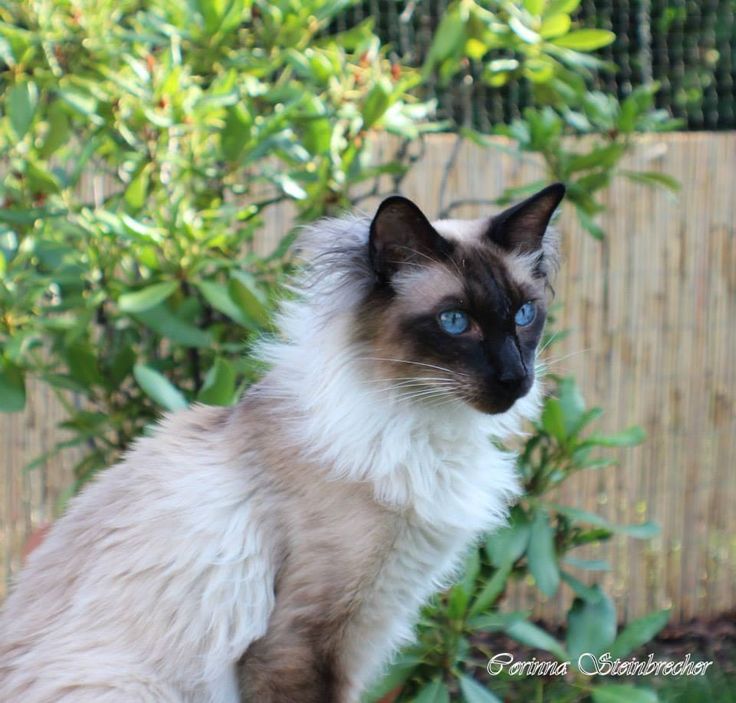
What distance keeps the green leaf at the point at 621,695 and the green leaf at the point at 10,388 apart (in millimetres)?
2030

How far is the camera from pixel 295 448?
2.24 meters

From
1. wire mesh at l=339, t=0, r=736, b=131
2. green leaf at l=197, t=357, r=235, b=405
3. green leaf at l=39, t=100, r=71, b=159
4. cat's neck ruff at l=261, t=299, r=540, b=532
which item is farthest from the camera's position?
wire mesh at l=339, t=0, r=736, b=131

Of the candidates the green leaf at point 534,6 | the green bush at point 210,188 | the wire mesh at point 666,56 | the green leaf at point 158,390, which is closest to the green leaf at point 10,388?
the green bush at point 210,188

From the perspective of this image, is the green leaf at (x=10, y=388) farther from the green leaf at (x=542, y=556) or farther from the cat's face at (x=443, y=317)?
the green leaf at (x=542, y=556)

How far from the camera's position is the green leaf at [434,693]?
109 inches

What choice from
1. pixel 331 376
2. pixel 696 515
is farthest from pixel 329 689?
pixel 696 515

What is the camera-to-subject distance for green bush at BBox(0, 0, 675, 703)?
9.70 ft

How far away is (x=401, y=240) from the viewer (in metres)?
2.14

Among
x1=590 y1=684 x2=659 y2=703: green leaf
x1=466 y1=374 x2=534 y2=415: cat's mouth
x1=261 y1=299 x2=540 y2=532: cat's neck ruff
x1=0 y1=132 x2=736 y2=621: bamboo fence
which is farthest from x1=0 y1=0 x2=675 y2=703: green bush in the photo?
x1=0 y1=132 x2=736 y2=621: bamboo fence

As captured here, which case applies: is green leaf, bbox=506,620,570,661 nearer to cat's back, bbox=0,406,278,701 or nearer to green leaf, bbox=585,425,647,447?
green leaf, bbox=585,425,647,447

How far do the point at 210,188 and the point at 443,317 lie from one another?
1684mm

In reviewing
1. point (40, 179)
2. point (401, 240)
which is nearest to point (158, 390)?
point (40, 179)

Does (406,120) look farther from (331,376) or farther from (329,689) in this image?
(329,689)

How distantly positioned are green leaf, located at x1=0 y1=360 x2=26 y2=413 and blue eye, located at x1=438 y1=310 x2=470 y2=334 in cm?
154
